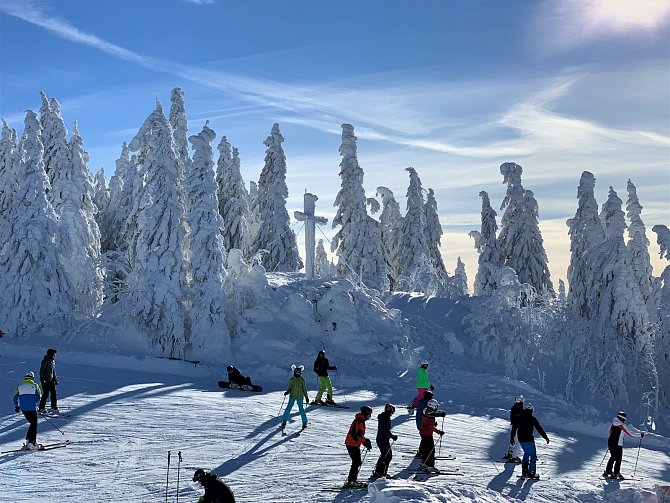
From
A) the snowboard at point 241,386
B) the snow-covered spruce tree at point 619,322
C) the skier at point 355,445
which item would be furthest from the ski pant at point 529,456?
the snow-covered spruce tree at point 619,322

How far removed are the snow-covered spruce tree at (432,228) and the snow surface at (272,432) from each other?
25.2m

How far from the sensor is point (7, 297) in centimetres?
2906

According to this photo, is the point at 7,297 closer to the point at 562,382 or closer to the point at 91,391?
the point at 91,391

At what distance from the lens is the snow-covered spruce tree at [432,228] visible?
56812 mm

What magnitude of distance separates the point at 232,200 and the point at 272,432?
3342 centimetres

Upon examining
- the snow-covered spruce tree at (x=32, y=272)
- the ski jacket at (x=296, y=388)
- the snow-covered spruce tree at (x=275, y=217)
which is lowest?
the ski jacket at (x=296, y=388)

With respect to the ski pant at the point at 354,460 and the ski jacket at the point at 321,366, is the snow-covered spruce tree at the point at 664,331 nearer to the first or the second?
the ski jacket at the point at 321,366

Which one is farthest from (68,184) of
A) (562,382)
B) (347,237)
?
(562,382)

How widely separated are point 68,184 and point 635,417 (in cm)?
3375

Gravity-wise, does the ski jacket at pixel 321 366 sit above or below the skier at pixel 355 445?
above

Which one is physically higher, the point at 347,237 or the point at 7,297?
the point at 347,237

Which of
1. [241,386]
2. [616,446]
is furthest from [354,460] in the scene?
[241,386]

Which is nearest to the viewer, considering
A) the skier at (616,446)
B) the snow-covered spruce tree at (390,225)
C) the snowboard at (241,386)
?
the skier at (616,446)

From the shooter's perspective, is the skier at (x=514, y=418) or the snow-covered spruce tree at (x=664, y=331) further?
the snow-covered spruce tree at (x=664, y=331)
